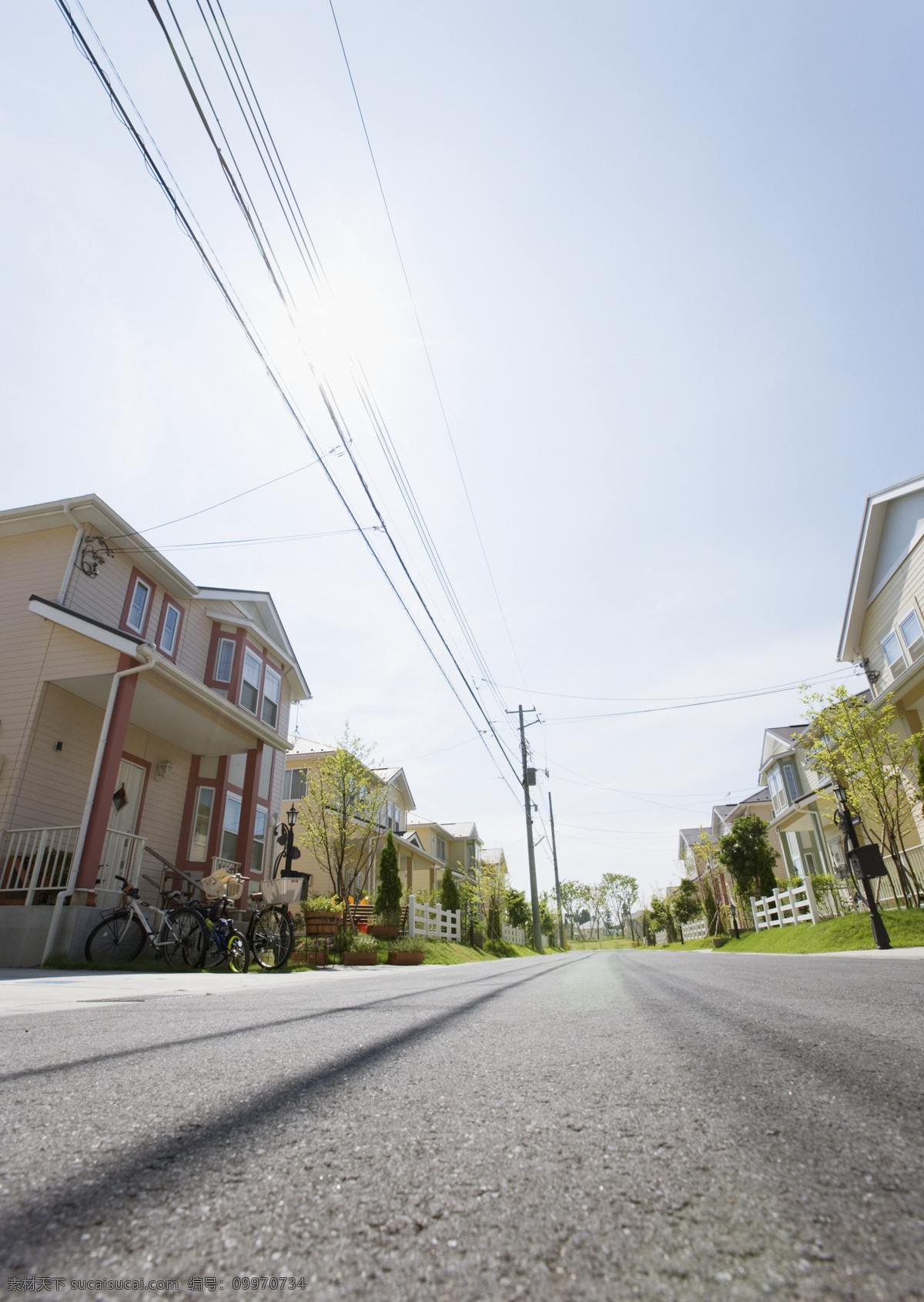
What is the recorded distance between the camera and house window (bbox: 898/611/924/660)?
14634 millimetres

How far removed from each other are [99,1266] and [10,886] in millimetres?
10272

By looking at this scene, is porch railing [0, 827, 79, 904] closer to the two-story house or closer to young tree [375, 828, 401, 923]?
young tree [375, 828, 401, 923]

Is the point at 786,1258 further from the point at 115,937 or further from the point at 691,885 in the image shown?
the point at 691,885

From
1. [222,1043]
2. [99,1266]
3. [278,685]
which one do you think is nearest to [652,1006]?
[222,1043]

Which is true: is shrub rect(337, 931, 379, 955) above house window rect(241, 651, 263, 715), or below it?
below

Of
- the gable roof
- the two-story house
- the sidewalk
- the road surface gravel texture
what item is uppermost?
the gable roof

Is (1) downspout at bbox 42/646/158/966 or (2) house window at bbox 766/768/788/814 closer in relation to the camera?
(1) downspout at bbox 42/646/158/966

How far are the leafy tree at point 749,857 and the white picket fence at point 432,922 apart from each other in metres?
9.97

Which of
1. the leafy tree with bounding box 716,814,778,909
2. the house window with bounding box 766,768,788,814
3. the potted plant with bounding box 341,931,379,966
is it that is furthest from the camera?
the house window with bounding box 766,768,788,814

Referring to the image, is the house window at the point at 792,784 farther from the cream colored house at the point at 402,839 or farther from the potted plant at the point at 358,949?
the potted plant at the point at 358,949

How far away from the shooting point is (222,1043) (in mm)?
1733

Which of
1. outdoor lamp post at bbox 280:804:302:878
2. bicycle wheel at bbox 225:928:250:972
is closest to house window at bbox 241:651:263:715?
outdoor lamp post at bbox 280:804:302:878

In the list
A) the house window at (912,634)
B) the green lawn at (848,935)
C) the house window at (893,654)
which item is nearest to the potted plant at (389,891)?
the green lawn at (848,935)

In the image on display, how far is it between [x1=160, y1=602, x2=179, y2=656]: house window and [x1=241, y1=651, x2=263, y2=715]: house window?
78.7 inches
